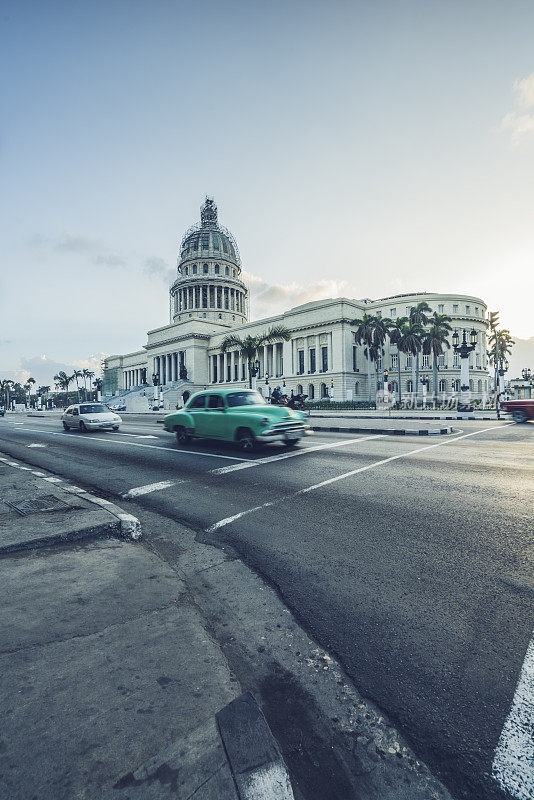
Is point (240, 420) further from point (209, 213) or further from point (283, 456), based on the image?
point (209, 213)

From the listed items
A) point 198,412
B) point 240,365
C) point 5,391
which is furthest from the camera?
point 5,391

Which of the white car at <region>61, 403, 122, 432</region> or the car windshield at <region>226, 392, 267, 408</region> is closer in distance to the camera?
the car windshield at <region>226, 392, 267, 408</region>

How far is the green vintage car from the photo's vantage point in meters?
9.83

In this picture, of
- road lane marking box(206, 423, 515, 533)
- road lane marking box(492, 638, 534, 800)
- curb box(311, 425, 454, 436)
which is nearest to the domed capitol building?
curb box(311, 425, 454, 436)

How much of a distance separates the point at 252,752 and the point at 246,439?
8.47 metres

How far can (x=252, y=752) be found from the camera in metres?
1.67

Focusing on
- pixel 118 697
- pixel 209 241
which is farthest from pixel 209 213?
pixel 118 697

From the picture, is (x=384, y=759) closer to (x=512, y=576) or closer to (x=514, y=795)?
(x=514, y=795)

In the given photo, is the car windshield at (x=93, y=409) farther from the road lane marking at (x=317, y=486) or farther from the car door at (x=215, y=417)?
the road lane marking at (x=317, y=486)

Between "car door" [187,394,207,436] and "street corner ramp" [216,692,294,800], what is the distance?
945cm

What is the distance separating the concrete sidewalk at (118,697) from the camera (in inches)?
60.0

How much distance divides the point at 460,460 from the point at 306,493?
4242mm

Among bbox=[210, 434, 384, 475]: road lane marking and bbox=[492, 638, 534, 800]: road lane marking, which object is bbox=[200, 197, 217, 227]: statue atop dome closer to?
bbox=[210, 434, 384, 475]: road lane marking

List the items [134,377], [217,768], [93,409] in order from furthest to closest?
1. [134,377]
2. [93,409]
3. [217,768]
